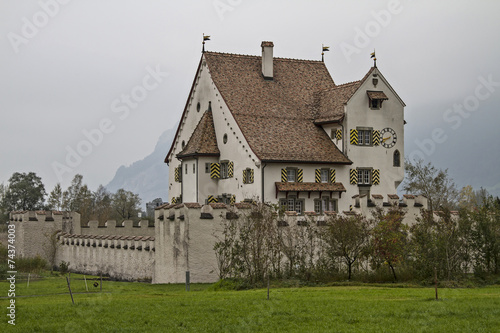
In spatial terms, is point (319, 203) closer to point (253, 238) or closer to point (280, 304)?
point (253, 238)

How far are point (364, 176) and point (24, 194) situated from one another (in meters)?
54.7

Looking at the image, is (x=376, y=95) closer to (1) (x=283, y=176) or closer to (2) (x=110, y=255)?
(1) (x=283, y=176)

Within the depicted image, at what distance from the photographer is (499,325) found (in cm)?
1970

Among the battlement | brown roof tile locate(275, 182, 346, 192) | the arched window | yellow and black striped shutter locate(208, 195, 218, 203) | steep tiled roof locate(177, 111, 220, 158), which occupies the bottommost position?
the battlement

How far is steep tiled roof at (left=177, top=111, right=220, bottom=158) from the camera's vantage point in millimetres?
60438

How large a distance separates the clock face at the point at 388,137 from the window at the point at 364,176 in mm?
2541

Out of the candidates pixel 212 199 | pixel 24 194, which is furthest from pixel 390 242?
pixel 24 194

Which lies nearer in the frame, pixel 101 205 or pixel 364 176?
pixel 364 176

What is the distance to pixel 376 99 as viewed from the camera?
60375 millimetres

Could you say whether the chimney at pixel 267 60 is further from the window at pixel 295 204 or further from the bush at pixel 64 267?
the bush at pixel 64 267

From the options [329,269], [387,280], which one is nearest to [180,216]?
[329,269]

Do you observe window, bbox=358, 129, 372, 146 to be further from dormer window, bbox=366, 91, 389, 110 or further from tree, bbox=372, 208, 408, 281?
tree, bbox=372, 208, 408, 281

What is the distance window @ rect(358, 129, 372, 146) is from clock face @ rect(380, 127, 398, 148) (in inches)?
41.0

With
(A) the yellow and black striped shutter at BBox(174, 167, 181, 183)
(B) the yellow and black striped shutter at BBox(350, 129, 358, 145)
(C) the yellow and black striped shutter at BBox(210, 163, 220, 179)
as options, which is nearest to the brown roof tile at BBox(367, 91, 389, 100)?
(B) the yellow and black striped shutter at BBox(350, 129, 358, 145)
